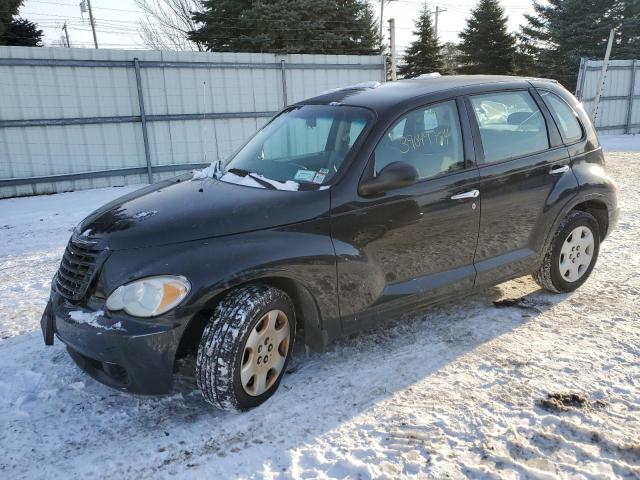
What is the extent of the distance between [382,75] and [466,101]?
9.65m

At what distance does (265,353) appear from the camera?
10.4 feet

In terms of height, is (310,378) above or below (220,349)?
below

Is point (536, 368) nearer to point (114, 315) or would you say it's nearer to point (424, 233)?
point (424, 233)

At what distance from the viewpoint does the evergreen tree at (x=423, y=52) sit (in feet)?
99.5

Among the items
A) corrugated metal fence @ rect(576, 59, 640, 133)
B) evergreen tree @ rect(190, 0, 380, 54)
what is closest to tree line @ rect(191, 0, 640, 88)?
evergreen tree @ rect(190, 0, 380, 54)

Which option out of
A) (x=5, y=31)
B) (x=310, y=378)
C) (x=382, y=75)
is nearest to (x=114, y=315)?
(x=310, y=378)

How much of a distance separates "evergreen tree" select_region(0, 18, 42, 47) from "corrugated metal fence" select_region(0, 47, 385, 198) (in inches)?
542

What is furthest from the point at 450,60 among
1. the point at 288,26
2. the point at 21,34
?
the point at 21,34

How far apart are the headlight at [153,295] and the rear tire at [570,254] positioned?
308cm

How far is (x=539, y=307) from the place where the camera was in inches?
177

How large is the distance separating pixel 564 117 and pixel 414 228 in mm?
1958

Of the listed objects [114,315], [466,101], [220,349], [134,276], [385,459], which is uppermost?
[466,101]

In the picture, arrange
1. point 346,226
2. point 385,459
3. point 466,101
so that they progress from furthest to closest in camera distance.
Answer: point 466,101
point 346,226
point 385,459

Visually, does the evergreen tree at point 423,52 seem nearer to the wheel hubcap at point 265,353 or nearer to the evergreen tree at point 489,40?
the evergreen tree at point 489,40
